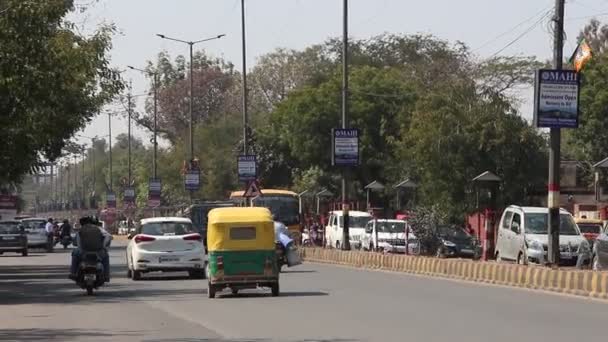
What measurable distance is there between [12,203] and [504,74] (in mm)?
32919

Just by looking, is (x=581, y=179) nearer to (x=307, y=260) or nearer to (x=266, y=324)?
(x=307, y=260)

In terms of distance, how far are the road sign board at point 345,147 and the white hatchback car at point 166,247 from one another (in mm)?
13023

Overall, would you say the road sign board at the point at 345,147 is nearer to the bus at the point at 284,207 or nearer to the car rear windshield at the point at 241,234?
the bus at the point at 284,207

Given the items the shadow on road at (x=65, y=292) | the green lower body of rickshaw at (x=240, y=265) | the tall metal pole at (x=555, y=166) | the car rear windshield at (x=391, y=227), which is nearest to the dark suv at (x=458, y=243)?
the car rear windshield at (x=391, y=227)

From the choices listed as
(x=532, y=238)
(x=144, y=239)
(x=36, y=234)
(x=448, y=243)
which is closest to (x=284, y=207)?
(x=448, y=243)

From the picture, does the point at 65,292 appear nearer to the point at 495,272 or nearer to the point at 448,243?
the point at 495,272

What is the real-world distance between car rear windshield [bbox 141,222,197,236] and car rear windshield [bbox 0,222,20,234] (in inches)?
1077

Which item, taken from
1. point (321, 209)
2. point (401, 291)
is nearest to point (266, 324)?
point (401, 291)

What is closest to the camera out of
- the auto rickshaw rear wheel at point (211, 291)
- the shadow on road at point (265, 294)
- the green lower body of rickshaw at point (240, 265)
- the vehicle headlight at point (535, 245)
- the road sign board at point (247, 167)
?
the green lower body of rickshaw at point (240, 265)

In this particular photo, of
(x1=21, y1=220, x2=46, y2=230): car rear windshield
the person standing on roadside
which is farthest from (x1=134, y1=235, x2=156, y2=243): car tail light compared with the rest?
(x1=21, y1=220, x2=46, y2=230): car rear windshield

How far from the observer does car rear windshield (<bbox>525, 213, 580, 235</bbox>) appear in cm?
3772

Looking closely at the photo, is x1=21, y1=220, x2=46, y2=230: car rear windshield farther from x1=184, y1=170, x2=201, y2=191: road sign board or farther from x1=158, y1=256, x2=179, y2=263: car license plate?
x1=158, y1=256, x2=179, y2=263: car license plate

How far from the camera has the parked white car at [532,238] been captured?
3666 cm

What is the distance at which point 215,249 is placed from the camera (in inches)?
1035
